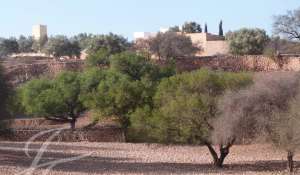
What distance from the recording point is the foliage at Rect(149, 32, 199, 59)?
7681cm

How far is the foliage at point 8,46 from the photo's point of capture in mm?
99031

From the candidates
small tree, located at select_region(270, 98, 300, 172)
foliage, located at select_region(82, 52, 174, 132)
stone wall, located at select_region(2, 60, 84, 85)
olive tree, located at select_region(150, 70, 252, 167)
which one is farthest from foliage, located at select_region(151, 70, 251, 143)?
stone wall, located at select_region(2, 60, 84, 85)

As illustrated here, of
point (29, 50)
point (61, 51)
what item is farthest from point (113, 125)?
point (29, 50)

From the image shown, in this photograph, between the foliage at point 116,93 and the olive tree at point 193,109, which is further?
the foliage at point 116,93

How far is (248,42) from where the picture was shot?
77.8 metres

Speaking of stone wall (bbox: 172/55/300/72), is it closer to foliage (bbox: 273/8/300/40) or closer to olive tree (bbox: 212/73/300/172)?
foliage (bbox: 273/8/300/40)

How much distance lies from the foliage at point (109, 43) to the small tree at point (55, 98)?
26.5 m

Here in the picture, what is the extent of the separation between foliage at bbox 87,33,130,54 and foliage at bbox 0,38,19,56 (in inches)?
853

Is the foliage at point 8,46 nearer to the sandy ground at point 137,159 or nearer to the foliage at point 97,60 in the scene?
the foliage at point 97,60

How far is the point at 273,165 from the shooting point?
105 feet

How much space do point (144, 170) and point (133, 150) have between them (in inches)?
454

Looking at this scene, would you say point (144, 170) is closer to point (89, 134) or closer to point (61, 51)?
point (89, 134)

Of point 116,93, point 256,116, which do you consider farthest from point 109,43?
point 256,116

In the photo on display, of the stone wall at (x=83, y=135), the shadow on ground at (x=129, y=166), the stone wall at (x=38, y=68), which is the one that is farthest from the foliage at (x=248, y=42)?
the shadow on ground at (x=129, y=166)
